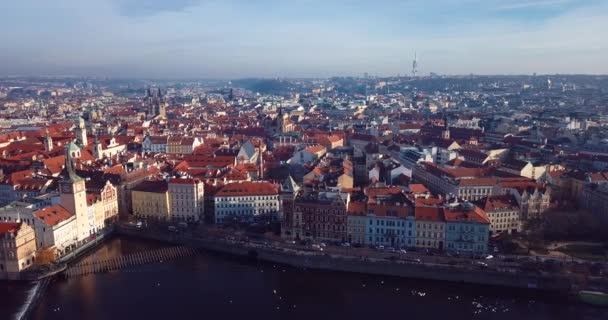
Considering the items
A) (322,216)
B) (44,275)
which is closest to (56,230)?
(44,275)

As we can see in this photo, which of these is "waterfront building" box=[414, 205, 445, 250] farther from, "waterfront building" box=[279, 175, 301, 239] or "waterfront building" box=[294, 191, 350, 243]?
"waterfront building" box=[279, 175, 301, 239]

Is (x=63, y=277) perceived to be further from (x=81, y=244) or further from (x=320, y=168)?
(x=320, y=168)

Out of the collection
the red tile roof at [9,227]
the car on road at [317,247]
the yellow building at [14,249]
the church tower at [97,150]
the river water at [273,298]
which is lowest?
the river water at [273,298]

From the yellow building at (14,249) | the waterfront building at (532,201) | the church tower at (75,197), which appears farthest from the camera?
the waterfront building at (532,201)

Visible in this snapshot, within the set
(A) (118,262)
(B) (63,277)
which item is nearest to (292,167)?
(A) (118,262)

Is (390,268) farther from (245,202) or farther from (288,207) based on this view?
(245,202)

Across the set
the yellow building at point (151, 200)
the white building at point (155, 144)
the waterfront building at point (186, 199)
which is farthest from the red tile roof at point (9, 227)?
the white building at point (155, 144)

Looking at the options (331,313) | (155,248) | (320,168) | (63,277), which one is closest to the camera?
(331,313)

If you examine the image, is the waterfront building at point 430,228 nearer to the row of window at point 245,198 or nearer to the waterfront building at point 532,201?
the waterfront building at point 532,201
